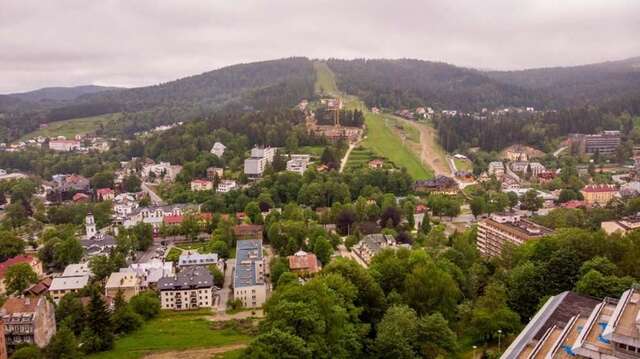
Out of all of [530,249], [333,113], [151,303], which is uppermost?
[333,113]

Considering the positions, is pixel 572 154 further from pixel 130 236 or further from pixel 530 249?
pixel 130 236

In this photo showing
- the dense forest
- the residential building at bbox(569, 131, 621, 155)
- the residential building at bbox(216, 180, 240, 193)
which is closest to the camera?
the residential building at bbox(216, 180, 240, 193)

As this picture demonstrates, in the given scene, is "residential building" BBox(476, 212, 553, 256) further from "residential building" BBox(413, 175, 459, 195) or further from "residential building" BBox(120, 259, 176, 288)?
"residential building" BBox(120, 259, 176, 288)

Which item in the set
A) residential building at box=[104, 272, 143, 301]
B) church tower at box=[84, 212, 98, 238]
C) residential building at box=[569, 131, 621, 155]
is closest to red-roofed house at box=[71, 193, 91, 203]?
church tower at box=[84, 212, 98, 238]

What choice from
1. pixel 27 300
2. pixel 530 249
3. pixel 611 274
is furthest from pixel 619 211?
pixel 27 300

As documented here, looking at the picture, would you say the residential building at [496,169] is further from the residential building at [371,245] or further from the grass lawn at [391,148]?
the residential building at [371,245]

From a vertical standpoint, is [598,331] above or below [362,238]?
above

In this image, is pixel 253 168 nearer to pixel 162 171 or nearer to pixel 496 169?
pixel 162 171
